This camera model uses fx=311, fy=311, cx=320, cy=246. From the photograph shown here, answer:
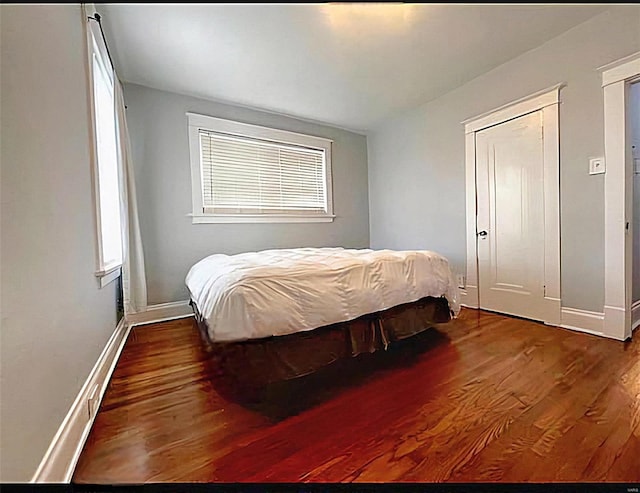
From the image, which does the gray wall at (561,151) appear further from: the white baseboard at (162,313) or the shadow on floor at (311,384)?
the white baseboard at (162,313)

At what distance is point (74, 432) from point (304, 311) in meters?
1.00

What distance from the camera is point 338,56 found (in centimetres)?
264

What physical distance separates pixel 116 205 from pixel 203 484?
2413mm

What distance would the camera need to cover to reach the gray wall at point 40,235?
857 mm

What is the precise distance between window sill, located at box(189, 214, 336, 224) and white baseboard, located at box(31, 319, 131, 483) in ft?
5.96

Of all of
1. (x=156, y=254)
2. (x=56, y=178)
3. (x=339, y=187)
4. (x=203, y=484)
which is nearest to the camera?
(x=203, y=484)

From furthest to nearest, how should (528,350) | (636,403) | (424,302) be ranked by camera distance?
(424,302), (528,350), (636,403)

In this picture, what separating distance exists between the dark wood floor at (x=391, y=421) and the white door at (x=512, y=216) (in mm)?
809

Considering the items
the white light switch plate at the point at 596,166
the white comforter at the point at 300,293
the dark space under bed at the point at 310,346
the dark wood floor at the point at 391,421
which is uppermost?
the white light switch plate at the point at 596,166

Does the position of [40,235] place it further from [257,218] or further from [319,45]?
[257,218]

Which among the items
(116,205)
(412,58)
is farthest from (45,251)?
(412,58)

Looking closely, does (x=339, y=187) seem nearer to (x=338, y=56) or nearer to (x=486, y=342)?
(x=338, y=56)

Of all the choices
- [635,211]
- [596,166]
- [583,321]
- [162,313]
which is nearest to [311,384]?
[162,313]

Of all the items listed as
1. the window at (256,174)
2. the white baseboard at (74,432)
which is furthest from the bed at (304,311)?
the window at (256,174)
